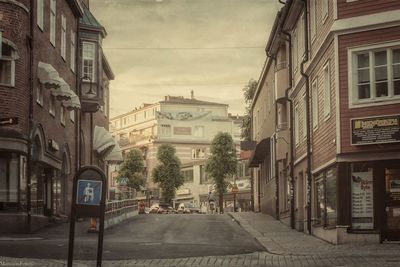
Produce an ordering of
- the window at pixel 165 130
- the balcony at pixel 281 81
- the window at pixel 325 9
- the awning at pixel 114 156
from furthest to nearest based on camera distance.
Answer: the window at pixel 165 130, the awning at pixel 114 156, the balcony at pixel 281 81, the window at pixel 325 9

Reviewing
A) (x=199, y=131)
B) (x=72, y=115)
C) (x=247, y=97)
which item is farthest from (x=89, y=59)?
(x=199, y=131)

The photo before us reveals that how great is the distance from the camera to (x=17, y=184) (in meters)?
25.4

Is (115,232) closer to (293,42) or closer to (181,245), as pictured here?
(181,245)

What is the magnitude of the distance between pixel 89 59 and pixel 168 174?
59.9 metres

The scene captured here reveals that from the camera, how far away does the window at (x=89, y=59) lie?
39.0 meters

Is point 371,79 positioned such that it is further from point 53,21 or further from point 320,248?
point 53,21

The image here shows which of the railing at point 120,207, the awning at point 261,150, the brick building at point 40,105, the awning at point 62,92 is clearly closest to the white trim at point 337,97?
the brick building at point 40,105

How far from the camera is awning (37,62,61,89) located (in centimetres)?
2788

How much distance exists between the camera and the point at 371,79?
68.7ft

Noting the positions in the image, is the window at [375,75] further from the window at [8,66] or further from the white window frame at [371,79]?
the window at [8,66]

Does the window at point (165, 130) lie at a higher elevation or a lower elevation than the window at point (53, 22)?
higher

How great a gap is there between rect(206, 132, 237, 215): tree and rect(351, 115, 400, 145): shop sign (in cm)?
6499

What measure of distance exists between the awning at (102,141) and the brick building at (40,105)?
18.2ft

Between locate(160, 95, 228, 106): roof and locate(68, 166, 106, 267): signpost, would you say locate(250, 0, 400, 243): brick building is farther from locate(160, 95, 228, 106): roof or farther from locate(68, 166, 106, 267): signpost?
locate(160, 95, 228, 106): roof
